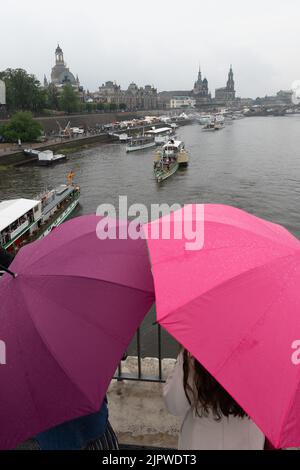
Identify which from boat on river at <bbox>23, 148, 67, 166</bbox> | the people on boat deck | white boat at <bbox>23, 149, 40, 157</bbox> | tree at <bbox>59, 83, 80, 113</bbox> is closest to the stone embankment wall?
the people on boat deck

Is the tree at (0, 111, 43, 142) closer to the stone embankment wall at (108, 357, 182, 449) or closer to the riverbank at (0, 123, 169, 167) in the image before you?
the riverbank at (0, 123, 169, 167)

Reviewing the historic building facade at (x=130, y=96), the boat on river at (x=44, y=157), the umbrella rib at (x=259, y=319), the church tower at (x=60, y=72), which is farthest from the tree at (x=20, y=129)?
the church tower at (x=60, y=72)

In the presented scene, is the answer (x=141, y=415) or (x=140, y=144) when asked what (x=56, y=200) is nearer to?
(x=141, y=415)

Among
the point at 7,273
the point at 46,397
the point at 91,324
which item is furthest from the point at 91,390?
the point at 7,273

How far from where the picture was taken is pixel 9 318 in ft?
5.12

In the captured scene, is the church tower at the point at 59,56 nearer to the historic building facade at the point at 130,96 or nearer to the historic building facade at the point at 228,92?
the historic building facade at the point at 130,96

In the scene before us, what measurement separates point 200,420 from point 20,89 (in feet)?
208

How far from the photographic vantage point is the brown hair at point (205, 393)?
148cm

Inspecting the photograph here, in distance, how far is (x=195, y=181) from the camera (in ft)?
85.7

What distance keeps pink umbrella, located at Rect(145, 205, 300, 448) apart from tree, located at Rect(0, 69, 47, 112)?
199ft

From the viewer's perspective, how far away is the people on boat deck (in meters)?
1.56

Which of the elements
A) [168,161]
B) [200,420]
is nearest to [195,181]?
[168,161]
